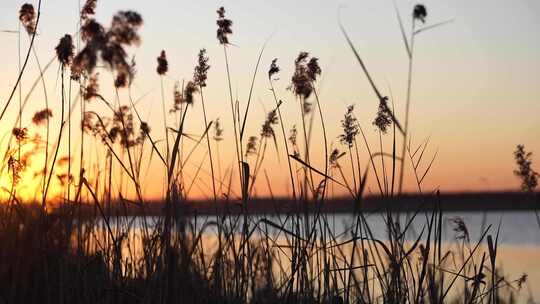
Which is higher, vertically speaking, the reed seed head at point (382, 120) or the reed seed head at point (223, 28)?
the reed seed head at point (223, 28)

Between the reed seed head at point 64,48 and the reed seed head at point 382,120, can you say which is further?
the reed seed head at point 382,120

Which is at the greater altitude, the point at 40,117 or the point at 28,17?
the point at 28,17

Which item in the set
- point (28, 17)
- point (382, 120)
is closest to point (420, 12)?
point (382, 120)

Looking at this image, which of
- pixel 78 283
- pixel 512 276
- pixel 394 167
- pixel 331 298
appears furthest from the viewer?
pixel 512 276

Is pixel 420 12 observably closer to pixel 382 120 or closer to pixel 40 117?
pixel 382 120

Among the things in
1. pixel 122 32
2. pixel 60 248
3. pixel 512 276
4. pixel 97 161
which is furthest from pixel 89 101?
pixel 512 276

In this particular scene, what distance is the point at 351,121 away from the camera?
9.84ft

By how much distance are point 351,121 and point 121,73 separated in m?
1.72

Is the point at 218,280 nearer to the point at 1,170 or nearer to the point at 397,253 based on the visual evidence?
the point at 397,253

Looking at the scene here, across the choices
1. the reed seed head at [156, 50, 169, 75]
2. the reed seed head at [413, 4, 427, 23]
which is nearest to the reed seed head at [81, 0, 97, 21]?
the reed seed head at [156, 50, 169, 75]

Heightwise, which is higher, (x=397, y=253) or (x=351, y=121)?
(x=351, y=121)

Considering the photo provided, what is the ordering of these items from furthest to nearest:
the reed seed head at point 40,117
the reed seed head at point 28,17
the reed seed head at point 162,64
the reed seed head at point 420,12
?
the reed seed head at point 40,117
the reed seed head at point 28,17
the reed seed head at point 162,64
the reed seed head at point 420,12

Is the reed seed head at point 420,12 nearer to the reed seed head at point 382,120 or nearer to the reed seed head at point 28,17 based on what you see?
the reed seed head at point 382,120

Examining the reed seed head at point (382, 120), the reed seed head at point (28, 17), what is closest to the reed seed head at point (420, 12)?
the reed seed head at point (382, 120)
